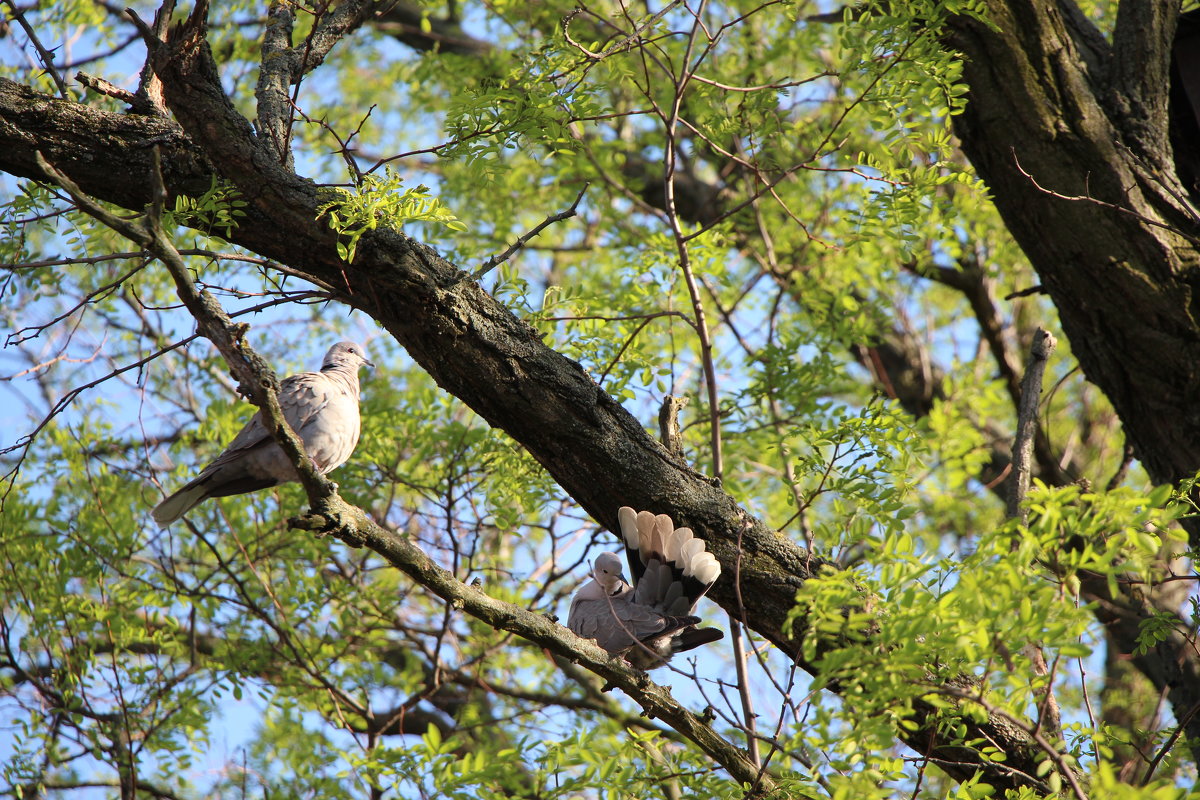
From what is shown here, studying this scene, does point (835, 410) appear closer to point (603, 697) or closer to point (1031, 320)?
point (603, 697)

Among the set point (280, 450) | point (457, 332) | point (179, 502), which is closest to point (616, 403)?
point (457, 332)

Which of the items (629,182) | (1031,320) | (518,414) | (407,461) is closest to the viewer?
(518,414)

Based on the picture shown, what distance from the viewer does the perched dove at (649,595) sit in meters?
2.94

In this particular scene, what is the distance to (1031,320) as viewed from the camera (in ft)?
25.7

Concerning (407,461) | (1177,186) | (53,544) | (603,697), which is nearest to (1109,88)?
(1177,186)

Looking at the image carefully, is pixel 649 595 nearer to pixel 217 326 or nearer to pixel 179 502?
pixel 179 502

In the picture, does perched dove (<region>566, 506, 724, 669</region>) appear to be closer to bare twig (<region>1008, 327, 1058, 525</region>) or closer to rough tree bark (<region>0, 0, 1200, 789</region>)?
rough tree bark (<region>0, 0, 1200, 789</region>)

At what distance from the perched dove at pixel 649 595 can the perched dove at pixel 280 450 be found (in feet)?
3.65

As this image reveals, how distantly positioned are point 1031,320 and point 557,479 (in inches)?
241

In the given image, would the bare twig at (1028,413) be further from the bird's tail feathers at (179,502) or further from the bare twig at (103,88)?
the bare twig at (103,88)

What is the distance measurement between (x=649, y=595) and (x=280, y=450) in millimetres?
1362

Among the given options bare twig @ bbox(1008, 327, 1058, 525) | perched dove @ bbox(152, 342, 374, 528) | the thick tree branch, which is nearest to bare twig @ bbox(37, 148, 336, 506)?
the thick tree branch

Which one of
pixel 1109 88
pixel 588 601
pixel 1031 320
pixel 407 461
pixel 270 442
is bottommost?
pixel 588 601

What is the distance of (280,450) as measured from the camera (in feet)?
10.2
